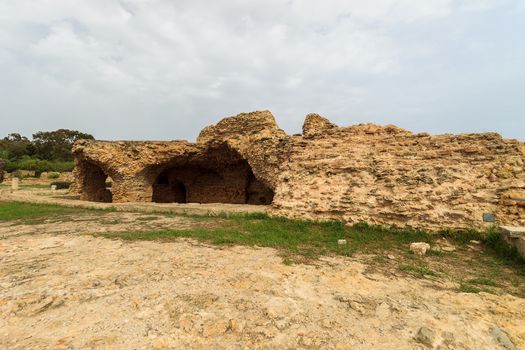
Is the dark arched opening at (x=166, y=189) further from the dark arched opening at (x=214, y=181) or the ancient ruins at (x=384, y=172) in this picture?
the ancient ruins at (x=384, y=172)

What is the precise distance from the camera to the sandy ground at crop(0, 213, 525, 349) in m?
2.52

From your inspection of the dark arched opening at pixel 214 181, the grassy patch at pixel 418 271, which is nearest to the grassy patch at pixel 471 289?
the grassy patch at pixel 418 271

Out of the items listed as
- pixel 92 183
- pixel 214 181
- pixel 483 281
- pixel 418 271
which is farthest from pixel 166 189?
pixel 483 281

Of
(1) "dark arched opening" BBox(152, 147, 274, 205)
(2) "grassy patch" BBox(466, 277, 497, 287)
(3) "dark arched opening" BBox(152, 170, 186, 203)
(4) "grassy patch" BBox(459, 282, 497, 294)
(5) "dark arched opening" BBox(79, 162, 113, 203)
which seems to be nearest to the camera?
(4) "grassy patch" BBox(459, 282, 497, 294)

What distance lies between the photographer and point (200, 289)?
3.42m

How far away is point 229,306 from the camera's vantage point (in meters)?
3.06

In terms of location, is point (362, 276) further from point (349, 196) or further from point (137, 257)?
point (349, 196)

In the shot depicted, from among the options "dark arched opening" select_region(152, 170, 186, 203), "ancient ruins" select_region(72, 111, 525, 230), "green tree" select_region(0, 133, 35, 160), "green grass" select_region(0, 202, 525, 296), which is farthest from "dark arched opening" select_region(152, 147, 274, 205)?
"green tree" select_region(0, 133, 35, 160)

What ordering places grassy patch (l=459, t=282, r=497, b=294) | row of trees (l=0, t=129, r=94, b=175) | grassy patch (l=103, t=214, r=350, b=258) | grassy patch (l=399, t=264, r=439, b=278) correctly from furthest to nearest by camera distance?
row of trees (l=0, t=129, r=94, b=175), grassy patch (l=103, t=214, r=350, b=258), grassy patch (l=399, t=264, r=439, b=278), grassy patch (l=459, t=282, r=497, b=294)

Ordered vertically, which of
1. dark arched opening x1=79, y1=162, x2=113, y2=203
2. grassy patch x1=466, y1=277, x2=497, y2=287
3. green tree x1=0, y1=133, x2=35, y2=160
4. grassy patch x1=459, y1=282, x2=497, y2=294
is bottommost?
grassy patch x1=466, y1=277, x2=497, y2=287

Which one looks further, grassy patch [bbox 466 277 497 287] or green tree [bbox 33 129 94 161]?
green tree [bbox 33 129 94 161]

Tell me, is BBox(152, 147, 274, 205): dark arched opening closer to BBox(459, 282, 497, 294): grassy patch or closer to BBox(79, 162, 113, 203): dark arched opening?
BBox(79, 162, 113, 203): dark arched opening

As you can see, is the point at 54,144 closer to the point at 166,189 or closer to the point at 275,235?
A: the point at 166,189

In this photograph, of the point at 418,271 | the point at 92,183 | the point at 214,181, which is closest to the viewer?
the point at 418,271
